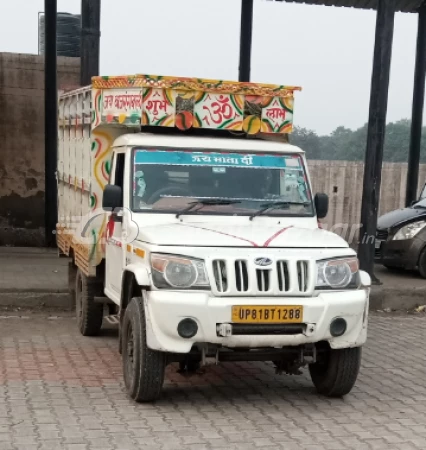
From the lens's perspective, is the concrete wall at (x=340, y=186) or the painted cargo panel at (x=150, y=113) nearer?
the painted cargo panel at (x=150, y=113)

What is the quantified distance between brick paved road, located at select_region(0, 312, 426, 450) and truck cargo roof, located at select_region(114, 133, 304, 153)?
2.09 metres

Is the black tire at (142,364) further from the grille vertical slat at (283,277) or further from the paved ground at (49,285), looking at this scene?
the paved ground at (49,285)

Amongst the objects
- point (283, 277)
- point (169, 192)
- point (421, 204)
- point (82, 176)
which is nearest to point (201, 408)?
point (283, 277)

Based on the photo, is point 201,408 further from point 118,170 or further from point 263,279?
point 118,170

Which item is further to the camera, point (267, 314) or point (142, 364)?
point (142, 364)

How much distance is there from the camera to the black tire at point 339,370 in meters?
5.75

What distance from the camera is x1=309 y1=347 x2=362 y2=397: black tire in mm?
5754

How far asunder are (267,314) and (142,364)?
102 cm

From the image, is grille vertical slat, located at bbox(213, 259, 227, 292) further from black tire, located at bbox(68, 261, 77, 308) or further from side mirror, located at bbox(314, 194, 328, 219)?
black tire, located at bbox(68, 261, 77, 308)

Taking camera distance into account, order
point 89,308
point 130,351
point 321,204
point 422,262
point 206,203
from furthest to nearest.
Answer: point 422,262
point 89,308
point 321,204
point 206,203
point 130,351

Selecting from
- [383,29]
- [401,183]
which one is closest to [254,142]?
[383,29]

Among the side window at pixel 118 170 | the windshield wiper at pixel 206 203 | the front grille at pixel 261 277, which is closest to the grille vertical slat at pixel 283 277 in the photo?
the front grille at pixel 261 277

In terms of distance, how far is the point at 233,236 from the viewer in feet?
18.5

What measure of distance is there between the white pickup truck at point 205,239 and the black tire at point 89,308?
0.8 inches
